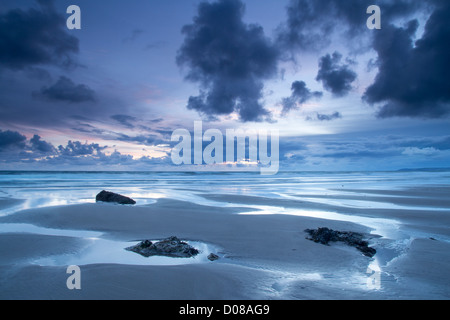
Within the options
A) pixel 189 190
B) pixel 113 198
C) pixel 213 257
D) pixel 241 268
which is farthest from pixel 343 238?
pixel 189 190

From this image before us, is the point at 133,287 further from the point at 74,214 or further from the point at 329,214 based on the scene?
the point at 329,214

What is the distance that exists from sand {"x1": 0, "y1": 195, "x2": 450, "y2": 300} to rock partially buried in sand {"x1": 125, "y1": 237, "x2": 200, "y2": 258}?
0.57 meters

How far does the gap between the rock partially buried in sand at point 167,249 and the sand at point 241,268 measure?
57 centimetres

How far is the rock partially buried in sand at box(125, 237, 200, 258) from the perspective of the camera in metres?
4.82

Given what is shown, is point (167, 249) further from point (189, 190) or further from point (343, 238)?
point (189, 190)

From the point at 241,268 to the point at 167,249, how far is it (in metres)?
1.56

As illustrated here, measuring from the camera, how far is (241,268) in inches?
165

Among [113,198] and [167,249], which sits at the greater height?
[167,249]

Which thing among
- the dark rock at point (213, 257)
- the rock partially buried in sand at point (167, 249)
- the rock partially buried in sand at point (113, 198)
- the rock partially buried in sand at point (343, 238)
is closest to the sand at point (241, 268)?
the dark rock at point (213, 257)

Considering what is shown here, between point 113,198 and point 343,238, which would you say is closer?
point 343,238

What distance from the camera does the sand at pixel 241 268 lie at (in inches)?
132

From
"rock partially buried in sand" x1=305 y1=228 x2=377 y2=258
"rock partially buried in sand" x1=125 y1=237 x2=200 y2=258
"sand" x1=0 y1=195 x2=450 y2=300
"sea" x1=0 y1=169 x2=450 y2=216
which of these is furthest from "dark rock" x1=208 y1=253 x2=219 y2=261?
"sea" x1=0 y1=169 x2=450 y2=216

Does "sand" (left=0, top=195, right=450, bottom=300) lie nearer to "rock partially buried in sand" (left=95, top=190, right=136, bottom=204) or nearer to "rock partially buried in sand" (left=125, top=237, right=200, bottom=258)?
"rock partially buried in sand" (left=125, top=237, right=200, bottom=258)
